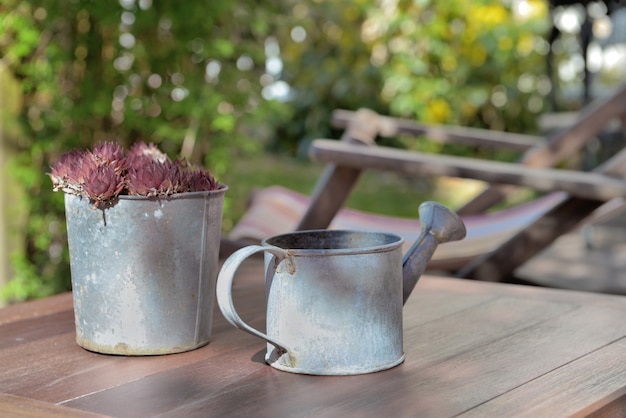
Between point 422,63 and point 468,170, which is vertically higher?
point 422,63

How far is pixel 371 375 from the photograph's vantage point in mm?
1048

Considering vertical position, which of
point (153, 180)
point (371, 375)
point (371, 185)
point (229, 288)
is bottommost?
point (371, 185)

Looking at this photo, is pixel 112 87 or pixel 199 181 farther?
pixel 112 87

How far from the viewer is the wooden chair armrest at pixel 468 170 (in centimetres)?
218

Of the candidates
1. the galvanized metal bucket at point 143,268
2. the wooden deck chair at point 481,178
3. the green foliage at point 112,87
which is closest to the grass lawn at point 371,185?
the green foliage at point 112,87

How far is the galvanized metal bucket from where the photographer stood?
1.08 meters

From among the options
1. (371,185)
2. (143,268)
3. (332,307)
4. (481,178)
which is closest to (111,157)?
(143,268)

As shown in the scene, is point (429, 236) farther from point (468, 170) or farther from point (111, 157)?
Answer: point (468, 170)

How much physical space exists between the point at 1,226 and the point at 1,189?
0.13 m

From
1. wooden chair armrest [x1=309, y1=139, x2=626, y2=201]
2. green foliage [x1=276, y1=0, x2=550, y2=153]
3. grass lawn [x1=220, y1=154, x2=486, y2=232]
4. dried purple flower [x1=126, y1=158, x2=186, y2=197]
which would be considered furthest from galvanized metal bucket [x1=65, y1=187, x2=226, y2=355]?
green foliage [x1=276, y1=0, x2=550, y2=153]

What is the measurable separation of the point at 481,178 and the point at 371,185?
491cm

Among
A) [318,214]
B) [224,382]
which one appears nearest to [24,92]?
[318,214]

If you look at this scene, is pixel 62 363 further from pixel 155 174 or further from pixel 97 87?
pixel 97 87

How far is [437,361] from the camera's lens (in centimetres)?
111
